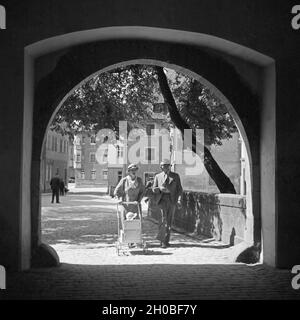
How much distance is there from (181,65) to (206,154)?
7296mm

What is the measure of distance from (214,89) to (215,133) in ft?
31.0

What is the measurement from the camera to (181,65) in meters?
8.72

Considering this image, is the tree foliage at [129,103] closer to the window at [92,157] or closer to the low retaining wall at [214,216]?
the low retaining wall at [214,216]

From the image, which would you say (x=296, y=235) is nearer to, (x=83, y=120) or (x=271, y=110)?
(x=271, y=110)

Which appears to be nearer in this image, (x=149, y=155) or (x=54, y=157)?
(x=54, y=157)

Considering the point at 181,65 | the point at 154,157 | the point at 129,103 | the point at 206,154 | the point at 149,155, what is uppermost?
the point at 129,103

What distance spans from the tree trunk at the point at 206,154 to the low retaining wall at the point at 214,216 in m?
0.88

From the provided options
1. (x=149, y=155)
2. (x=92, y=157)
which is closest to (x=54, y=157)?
(x=149, y=155)

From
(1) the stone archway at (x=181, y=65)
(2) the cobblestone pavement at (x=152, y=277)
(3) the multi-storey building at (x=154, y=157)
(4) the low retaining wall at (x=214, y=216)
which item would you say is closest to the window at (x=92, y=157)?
(3) the multi-storey building at (x=154, y=157)

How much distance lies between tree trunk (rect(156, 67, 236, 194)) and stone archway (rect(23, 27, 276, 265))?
640 centimetres

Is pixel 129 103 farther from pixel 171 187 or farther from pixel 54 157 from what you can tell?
pixel 54 157

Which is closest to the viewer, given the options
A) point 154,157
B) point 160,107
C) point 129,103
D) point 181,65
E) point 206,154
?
point 181,65

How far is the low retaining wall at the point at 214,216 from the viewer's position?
11.6 m

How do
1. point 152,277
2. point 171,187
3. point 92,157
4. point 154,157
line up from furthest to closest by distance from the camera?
point 92,157 → point 154,157 → point 171,187 → point 152,277
